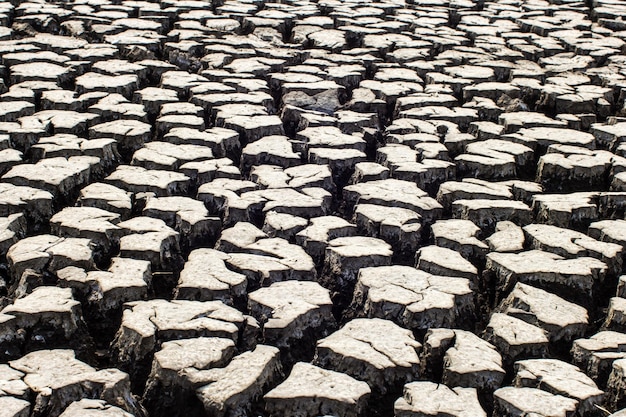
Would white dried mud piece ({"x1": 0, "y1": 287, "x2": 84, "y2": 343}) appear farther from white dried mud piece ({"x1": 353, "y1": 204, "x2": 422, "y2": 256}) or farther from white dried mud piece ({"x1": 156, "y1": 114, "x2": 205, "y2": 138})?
white dried mud piece ({"x1": 156, "y1": 114, "x2": 205, "y2": 138})

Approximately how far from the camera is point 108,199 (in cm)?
306

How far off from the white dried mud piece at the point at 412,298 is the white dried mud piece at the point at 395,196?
0.51 m

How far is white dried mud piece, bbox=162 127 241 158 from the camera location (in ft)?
12.0

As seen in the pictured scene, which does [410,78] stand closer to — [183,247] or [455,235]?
[455,235]

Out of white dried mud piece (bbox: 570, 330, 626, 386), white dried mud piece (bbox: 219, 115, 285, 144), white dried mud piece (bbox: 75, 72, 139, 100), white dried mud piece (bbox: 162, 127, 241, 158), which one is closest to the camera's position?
white dried mud piece (bbox: 570, 330, 626, 386)

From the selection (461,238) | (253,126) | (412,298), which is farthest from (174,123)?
(412,298)

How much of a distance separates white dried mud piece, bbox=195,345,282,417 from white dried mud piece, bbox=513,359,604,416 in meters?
0.66

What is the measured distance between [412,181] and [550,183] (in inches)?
24.9

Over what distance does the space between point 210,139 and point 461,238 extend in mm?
1329

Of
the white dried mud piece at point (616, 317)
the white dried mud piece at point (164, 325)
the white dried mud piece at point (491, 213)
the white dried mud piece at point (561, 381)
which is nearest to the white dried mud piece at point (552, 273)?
the white dried mud piece at point (616, 317)

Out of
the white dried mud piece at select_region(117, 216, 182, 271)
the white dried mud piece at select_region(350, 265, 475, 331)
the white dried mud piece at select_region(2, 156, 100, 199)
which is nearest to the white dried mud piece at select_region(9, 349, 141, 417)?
the white dried mud piece at select_region(117, 216, 182, 271)

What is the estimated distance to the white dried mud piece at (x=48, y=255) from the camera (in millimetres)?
2584

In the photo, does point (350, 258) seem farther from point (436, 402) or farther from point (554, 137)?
point (554, 137)

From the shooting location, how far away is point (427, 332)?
7.75 ft
